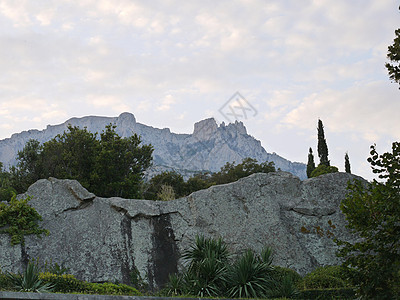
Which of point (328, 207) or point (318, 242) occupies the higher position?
point (328, 207)

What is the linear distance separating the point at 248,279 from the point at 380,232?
5905mm

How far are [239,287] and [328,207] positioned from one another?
6428mm

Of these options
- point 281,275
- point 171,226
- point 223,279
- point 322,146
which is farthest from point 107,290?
point 322,146

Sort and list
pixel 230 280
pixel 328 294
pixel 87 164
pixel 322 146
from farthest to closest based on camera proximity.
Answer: pixel 322 146 < pixel 87 164 < pixel 230 280 < pixel 328 294

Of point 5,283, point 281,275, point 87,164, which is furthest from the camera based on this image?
point 87,164

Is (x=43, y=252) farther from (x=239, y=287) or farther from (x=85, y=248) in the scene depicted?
(x=239, y=287)

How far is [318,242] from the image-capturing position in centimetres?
1588


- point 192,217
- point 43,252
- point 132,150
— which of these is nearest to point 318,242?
point 192,217

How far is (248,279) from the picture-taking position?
11.7 meters

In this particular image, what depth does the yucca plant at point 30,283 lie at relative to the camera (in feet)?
35.5

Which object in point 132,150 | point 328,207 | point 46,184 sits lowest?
point 328,207

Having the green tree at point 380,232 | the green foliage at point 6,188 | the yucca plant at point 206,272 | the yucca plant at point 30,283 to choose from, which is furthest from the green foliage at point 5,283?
the green tree at point 380,232

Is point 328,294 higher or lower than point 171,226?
lower

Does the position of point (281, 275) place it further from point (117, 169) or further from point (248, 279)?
point (117, 169)
